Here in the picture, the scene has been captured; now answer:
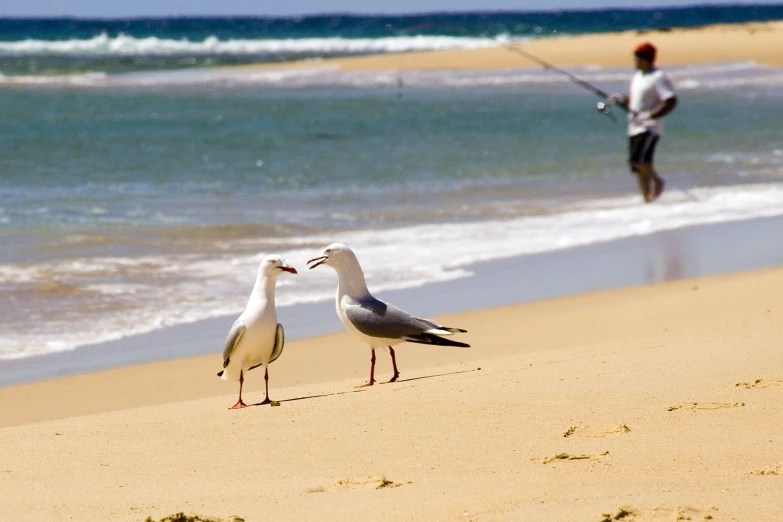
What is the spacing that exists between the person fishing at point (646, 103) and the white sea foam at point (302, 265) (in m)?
0.91

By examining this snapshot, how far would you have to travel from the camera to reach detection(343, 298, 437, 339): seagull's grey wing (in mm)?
5984

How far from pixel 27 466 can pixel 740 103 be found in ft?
89.6

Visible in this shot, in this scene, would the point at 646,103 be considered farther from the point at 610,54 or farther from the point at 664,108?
the point at 610,54

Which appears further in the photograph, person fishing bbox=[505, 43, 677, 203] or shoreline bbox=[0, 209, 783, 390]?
person fishing bbox=[505, 43, 677, 203]

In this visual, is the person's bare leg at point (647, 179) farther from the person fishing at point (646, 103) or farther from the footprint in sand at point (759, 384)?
the footprint in sand at point (759, 384)

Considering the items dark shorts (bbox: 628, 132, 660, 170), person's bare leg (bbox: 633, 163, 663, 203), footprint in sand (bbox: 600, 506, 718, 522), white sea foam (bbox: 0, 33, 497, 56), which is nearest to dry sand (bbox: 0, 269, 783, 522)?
footprint in sand (bbox: 600, 506, 718, 522)

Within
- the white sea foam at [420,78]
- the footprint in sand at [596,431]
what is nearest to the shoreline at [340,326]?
the footprint in sand at [596,431]

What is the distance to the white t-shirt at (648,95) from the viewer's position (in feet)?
36.1

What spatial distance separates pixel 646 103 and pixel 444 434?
7331mm

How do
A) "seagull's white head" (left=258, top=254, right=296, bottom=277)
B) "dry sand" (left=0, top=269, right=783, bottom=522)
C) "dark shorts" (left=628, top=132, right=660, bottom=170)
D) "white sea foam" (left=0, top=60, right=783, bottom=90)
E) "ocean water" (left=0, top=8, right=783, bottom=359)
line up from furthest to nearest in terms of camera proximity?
1. "white sea foam" (left=0, top=60, right=783, bottom=90)
2. "dark shorts" (left=628, top=132, right=660, bottom=170)
3. "ocean water" (left=0, top=8, right=783, bottom=359)
4. "seagull's white head" (left=258, top=254, right=296, bottom=277)
5. "dry sand" (left=0, top=269, right=783, bottom=522)

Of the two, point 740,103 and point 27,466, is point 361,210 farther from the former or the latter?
point 740,103

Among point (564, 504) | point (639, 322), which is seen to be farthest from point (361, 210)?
point (564, 504)

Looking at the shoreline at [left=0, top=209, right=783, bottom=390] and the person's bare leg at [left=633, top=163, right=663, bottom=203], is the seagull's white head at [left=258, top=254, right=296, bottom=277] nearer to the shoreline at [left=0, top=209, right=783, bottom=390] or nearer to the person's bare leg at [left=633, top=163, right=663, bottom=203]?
the shoreline at [left=0, top=209, right=783, bottom=390]

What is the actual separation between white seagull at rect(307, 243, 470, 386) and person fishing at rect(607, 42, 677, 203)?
18.3 feet
